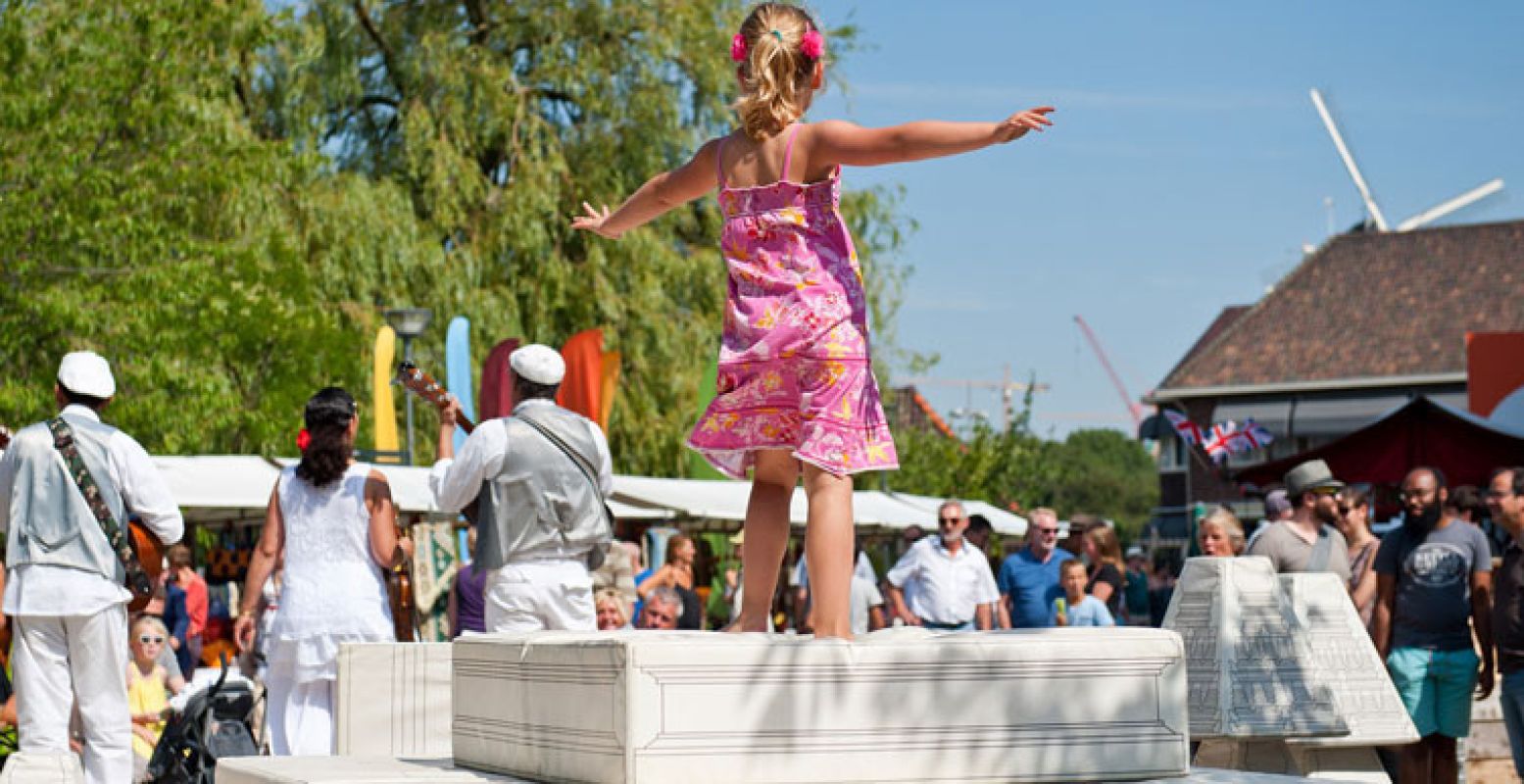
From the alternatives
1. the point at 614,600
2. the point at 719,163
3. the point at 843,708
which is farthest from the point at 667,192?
the point at 614,600

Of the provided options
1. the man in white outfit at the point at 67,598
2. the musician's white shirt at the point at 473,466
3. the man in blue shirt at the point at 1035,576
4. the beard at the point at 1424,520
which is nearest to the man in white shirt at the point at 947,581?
the man in blue shirt at the point at 1035,576

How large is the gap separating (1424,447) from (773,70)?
558 inches

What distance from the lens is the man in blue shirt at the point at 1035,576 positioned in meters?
14.4

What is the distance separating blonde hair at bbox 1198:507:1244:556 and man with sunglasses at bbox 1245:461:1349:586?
447 millimetres

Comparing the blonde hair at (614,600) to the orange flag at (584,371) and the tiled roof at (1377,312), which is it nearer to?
the orange flag at (584,371)

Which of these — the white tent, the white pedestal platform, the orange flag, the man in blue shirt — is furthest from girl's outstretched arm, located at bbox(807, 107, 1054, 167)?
the orange flag

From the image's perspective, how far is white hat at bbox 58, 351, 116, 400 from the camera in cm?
799

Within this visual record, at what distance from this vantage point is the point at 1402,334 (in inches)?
2249

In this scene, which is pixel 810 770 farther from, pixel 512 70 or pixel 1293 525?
pixel 512 70

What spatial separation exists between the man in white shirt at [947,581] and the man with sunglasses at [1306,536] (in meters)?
3.61

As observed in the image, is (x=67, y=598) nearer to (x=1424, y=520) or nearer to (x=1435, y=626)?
(x=1435, y=626)

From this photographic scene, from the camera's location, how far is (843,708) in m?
4.55

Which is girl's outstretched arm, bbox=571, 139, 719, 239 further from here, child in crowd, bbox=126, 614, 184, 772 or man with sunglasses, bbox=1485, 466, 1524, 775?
child in crowd, bbox=126, 614, 184, 772

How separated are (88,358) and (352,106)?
20.7 metres
